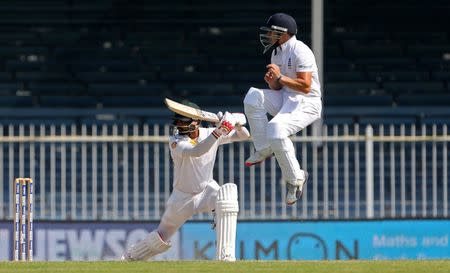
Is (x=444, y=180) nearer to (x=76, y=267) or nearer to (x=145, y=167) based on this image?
(x=145, y=167)

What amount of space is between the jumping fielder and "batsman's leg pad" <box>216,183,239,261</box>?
1.82ft

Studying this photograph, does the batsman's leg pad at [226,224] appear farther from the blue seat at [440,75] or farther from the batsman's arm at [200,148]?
the blue seat at [440,75]

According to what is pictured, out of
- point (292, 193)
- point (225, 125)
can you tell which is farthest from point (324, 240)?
point (225, 125)

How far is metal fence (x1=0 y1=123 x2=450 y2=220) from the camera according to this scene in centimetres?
1884

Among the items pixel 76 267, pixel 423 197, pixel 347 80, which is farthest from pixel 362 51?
pixel 76 267

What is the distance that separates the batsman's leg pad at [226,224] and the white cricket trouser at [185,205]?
0.50 meters

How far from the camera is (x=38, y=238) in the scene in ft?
60.6

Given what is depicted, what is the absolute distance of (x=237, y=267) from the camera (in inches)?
471

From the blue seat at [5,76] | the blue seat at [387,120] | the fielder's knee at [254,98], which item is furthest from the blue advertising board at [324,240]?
the blue seat at [5,76]

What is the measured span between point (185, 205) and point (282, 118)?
1.72 meters

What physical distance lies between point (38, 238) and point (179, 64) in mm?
7009

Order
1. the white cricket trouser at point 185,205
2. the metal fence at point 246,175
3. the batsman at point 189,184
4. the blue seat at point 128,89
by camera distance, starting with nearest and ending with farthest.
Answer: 1. the batsman at point 189,184
2. the white cricket trouser at point 185,205
3. the metal fence at point 246,175
4. the blue seat at point 128,89

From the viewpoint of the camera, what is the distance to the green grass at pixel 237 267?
1177 cm

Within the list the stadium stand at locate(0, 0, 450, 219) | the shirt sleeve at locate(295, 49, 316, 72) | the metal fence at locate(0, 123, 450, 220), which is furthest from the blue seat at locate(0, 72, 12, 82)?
the shirt sleeve at locate(295, 49, 316, 72)
